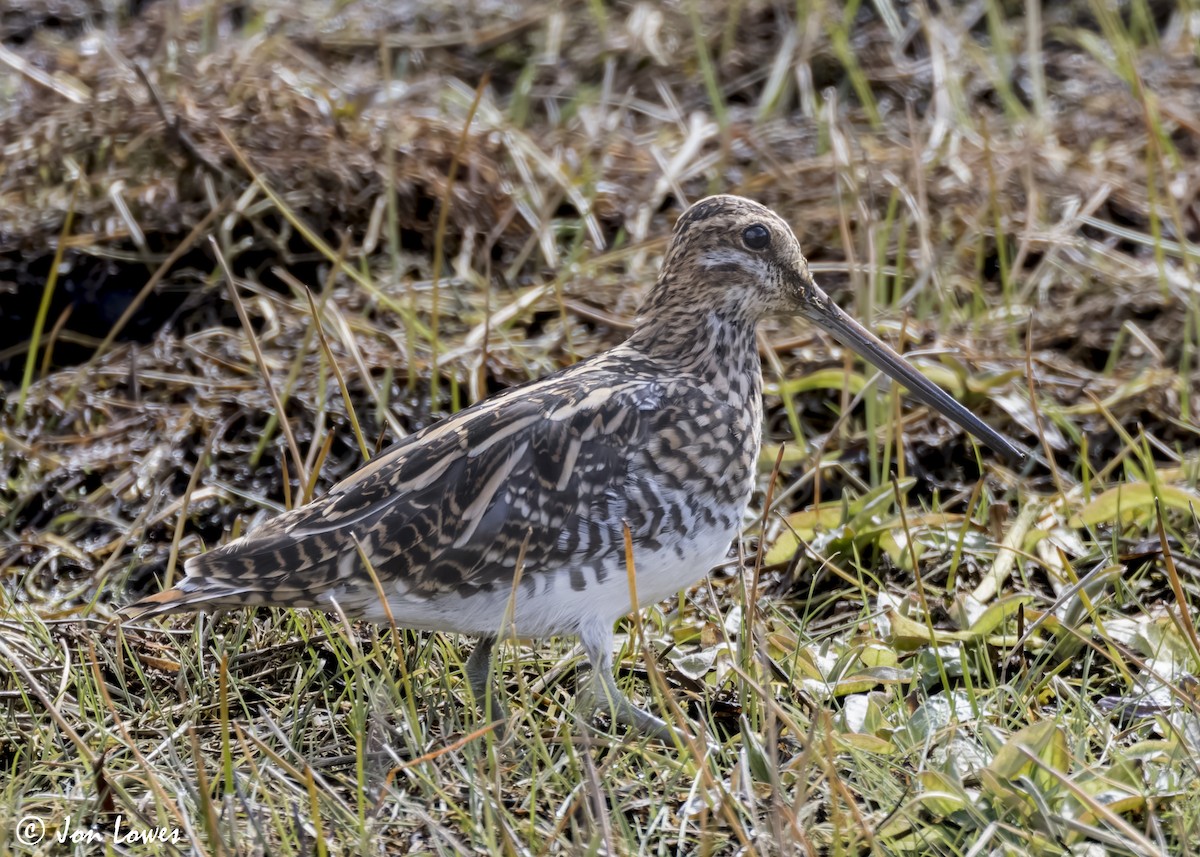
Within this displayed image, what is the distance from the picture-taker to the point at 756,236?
3811mm

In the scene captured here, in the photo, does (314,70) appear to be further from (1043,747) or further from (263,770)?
(1043,747)

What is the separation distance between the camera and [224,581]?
3375 millimetres

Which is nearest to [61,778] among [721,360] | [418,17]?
[721,360]

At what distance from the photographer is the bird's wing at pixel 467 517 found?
340 cm

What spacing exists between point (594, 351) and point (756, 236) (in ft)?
4.70

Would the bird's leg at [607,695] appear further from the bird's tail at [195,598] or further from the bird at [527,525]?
the bird's tail at [195,598]

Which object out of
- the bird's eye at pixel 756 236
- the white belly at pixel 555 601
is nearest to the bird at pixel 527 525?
the white belly at pixel 555 601

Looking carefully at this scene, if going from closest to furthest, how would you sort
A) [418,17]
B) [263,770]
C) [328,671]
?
[263,770] < [328,671] < [418,17]

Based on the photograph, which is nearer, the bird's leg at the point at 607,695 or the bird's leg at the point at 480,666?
the bird's leg at the point at 607,695

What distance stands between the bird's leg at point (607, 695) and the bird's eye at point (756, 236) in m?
1.01

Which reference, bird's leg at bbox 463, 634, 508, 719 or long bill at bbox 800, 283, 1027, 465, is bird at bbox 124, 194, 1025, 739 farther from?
long bill at bbox 800, 283, 1027, 465

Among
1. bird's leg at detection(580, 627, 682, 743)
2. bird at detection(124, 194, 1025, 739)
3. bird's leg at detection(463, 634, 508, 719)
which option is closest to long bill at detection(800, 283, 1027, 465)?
bird at detection(124, 194, 1025, 739)

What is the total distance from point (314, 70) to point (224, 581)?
357 cm

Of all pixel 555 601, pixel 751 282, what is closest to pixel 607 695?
pixel 555 601
